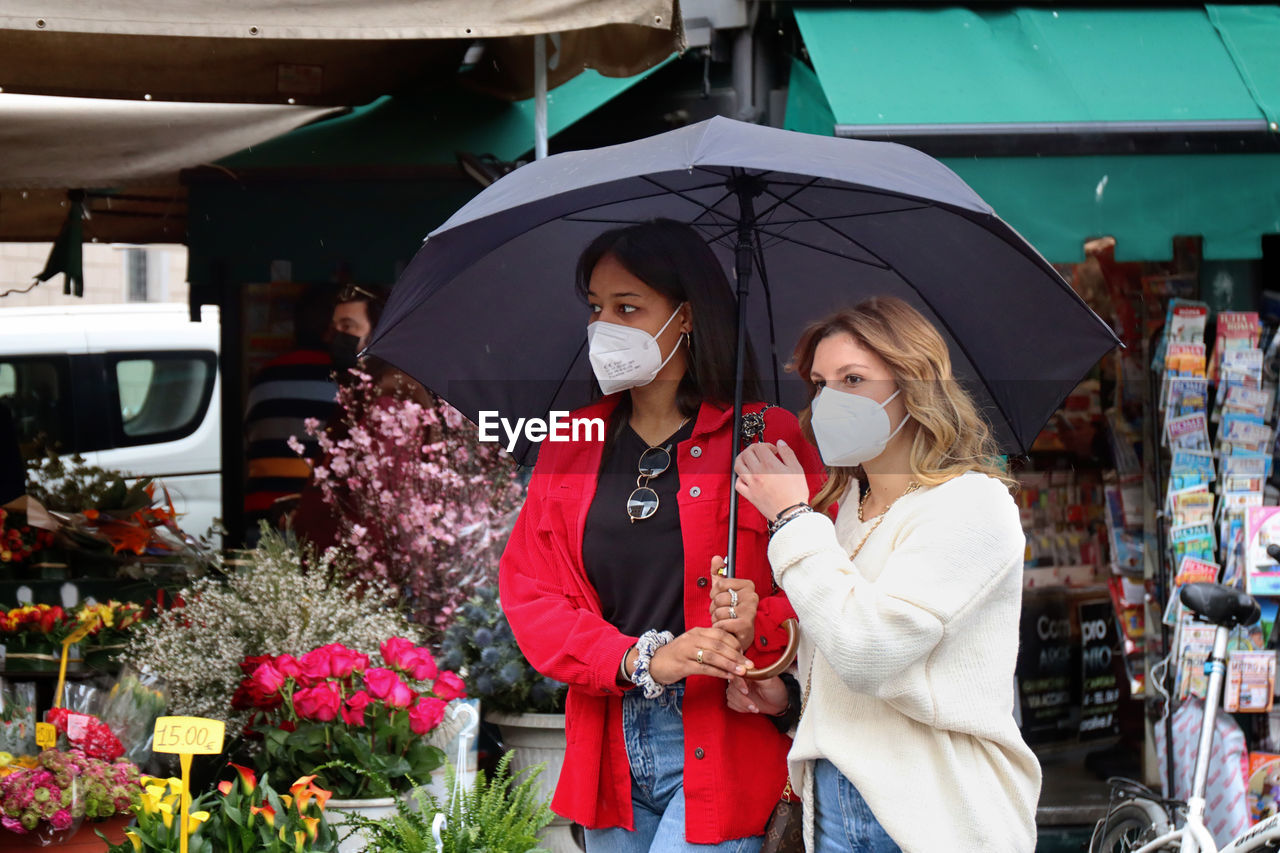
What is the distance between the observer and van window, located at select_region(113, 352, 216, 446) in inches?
277

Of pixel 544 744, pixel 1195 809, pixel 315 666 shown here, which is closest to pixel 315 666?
pixel 315 666

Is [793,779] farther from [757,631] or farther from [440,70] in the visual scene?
[440,70]

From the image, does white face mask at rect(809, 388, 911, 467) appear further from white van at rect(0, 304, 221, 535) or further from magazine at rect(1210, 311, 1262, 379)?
white van at rect(0, 304, 221, 535)

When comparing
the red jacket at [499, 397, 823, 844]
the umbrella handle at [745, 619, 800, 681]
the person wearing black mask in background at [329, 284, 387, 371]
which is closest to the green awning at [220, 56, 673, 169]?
the person wearing black mask in background at [329, 284, 387, 371]

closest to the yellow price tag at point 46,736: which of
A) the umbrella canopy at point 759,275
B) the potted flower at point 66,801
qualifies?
the potted flower at point 66,801

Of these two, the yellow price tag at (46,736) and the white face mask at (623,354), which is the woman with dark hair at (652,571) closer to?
the white face mask at (623,354)

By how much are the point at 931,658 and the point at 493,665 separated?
226 cm

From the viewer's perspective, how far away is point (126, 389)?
7039mm

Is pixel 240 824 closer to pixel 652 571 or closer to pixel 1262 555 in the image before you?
pixel 652 571

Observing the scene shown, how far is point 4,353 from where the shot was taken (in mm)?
5973

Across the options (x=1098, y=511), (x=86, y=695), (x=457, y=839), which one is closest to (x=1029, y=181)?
(x=1098, y=511)

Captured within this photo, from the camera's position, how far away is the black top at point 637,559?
92.7 inches

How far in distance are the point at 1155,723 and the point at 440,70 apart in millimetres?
4027

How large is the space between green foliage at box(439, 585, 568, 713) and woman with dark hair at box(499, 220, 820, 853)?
162 cm
